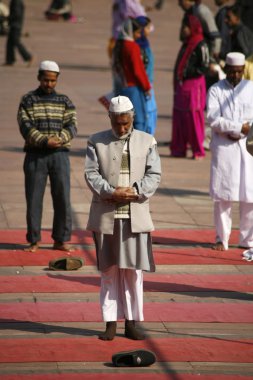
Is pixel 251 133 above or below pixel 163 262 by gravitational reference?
above

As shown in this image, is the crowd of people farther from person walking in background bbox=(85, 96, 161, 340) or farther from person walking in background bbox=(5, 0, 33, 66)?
person walking in background bbox=(5, 0, 33, 66)

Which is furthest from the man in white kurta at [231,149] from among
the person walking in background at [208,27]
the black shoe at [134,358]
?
the person walking in background at [208,27]

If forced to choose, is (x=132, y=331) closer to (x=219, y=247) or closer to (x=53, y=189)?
(x=53, y=189)

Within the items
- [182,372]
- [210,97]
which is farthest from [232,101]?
[182,372]

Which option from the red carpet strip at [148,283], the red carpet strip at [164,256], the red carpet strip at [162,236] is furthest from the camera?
the red carpet strip at [162,236]

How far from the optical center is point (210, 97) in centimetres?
1170

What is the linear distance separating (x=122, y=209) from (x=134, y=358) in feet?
3.82

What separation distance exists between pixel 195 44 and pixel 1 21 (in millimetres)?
19513

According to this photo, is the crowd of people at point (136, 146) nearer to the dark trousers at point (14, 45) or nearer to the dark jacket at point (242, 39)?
the dark jacket at point (242, 39)

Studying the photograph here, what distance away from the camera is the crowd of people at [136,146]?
8.84 m

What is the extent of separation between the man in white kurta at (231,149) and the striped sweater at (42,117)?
1.44 metres

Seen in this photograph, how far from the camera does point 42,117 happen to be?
11.4 m

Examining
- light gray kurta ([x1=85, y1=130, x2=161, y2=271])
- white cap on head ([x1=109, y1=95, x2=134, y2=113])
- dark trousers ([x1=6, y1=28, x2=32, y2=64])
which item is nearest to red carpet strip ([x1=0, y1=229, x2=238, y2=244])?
light gray kurta ([x1=85, y1=130, x2=161, y2=271])

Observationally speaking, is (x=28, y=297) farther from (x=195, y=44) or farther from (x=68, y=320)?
(x=195, y=44)
